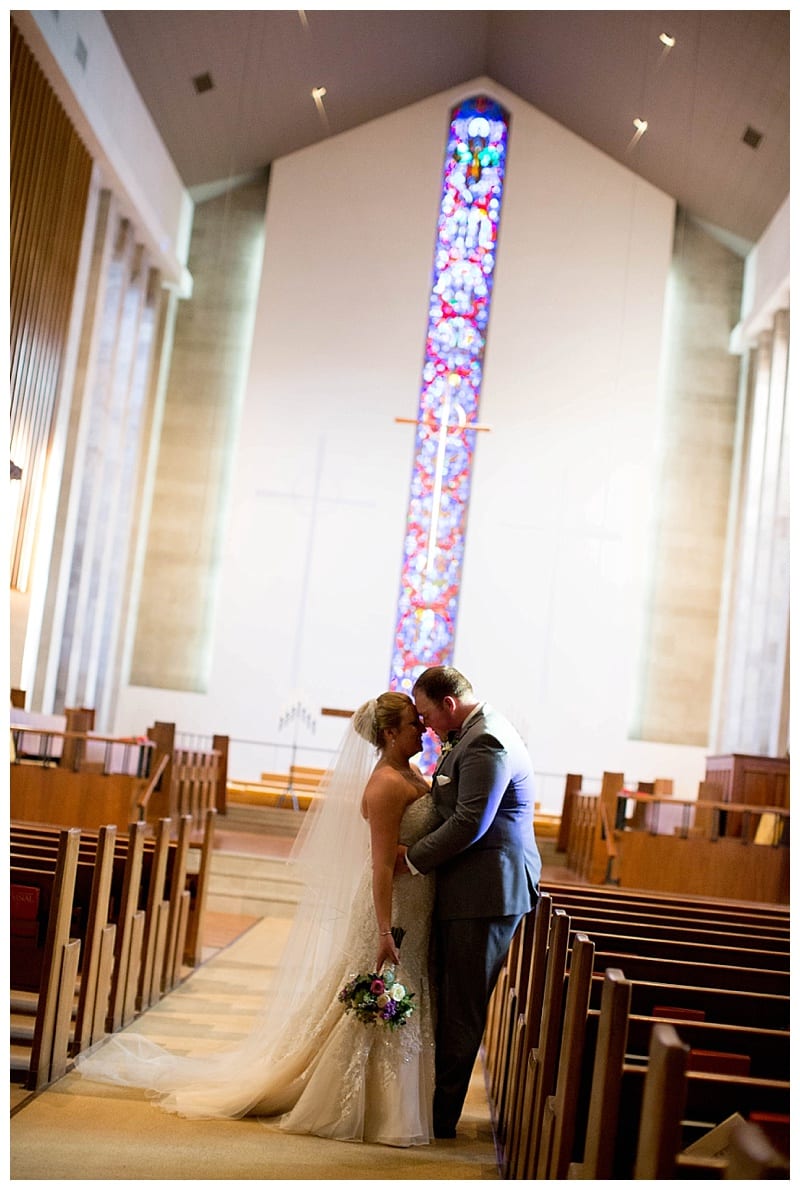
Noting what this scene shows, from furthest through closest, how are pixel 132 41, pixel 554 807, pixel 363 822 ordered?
pixel 554 807 → pixel 132 41 → pixel 363 822

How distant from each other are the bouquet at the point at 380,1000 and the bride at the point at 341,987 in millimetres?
32

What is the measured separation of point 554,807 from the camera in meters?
13.1

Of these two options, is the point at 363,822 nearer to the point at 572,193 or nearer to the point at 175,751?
the point at 175,751

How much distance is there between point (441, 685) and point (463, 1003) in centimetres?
87

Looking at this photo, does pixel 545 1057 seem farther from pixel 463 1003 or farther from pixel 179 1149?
pixel 179 1149

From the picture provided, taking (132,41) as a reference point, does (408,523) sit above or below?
below

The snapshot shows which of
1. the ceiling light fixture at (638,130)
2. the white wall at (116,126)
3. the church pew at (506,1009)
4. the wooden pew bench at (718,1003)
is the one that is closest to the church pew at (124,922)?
the church pew at (506,1009)

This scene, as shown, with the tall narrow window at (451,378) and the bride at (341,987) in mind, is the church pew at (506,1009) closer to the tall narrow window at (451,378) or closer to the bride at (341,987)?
the bride at (341,987)

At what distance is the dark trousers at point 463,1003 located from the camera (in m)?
3.44

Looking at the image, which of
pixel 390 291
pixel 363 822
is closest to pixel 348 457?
pixel 390 291

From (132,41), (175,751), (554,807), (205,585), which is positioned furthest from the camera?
(205,585)

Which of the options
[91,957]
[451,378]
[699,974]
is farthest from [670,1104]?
[451,378]

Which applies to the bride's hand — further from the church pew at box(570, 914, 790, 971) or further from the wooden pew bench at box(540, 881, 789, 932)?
the wooden pew bench at box(540, 881, 789, 932)

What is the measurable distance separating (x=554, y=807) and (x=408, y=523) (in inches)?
135
